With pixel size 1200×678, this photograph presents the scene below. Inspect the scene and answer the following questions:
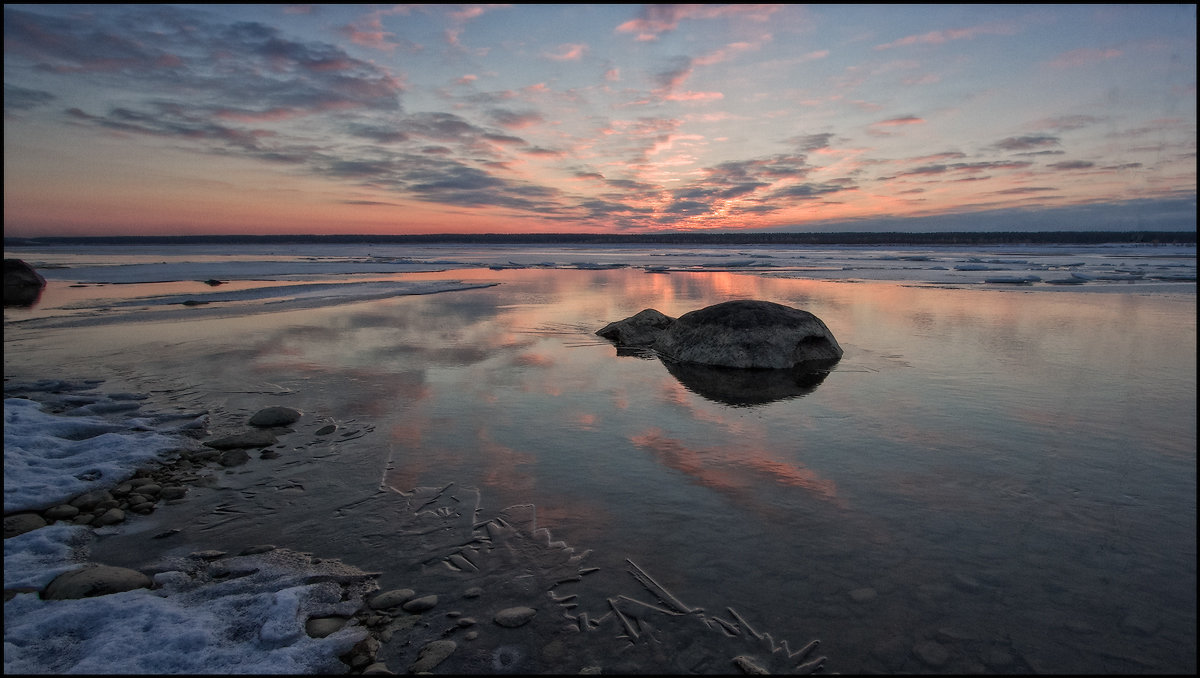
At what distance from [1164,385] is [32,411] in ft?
44.3

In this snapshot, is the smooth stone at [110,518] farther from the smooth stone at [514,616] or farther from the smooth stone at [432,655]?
the smooth stone at [514,616]

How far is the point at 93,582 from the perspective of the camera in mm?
3354

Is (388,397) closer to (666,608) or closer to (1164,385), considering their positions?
(666,608)

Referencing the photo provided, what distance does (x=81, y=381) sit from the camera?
7812 millimetres

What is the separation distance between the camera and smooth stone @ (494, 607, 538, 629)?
3037mm

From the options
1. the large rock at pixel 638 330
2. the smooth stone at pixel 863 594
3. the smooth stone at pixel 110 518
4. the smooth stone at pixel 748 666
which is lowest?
the smooth stone at pixel 110 518

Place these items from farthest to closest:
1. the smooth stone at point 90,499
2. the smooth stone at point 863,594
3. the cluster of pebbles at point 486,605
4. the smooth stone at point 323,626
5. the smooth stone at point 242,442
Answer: the smooth stone at point 242,442 < the smooth stone at point 90,499 < the smooth stone at point 863,594 < the smooth stone at point 323,626 < the cluster of pebbles at point 486,605

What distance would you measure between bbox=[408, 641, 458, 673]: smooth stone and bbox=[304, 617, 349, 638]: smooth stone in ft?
1.86

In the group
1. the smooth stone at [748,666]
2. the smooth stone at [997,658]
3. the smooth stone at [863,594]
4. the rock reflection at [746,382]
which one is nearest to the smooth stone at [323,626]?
Result: the smooth stone at [748,666]

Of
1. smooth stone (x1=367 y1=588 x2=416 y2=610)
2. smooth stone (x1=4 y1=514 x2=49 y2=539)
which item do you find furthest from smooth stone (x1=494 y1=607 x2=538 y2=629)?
smooth stone (x1=4 y1=514 x2=49 y2=539)

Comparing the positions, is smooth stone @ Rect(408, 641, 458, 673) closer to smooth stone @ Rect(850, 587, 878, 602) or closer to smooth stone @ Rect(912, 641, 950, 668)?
smooth stone @ Rect(850, 587, 878, 602)

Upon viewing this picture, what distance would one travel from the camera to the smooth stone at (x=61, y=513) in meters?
4.28

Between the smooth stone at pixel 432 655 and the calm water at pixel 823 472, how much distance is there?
2.21ft

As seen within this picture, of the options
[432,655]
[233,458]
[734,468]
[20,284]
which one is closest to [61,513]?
[233,458]
